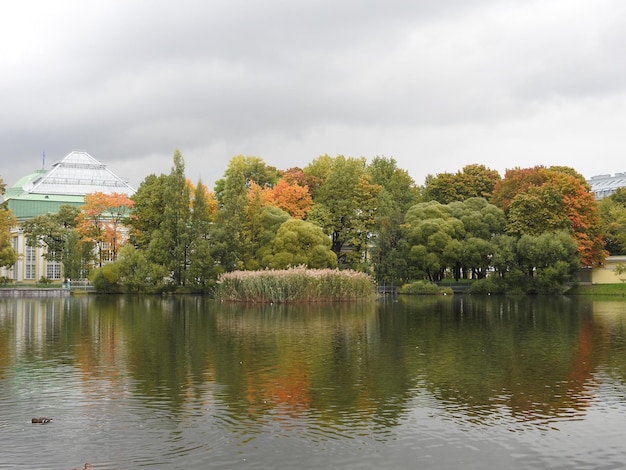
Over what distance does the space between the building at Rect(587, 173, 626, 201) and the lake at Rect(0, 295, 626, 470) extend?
130m

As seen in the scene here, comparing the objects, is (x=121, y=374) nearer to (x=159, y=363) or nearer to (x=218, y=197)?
(x=159, y=363)

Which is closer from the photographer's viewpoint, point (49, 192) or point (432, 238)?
point (432, 238)

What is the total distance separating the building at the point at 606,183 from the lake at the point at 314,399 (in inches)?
5114

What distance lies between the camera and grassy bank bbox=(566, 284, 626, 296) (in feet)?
223

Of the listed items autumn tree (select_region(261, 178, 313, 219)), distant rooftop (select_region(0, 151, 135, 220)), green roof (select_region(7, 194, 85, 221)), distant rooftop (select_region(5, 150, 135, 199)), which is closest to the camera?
autumn tree (select_region(261, 178, 313, 219))

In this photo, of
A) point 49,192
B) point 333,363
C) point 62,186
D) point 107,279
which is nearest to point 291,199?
point 107,279

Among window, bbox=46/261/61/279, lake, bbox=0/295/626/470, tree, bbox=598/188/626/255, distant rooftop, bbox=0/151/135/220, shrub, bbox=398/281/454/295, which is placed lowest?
lake, bbox=0/295/626/470

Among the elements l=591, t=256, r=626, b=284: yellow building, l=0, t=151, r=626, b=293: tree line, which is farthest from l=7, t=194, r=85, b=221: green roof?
l=591, t=256, r=626, b=284: yellow building

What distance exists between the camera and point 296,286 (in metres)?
50.6

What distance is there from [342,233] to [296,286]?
25318 millimetres

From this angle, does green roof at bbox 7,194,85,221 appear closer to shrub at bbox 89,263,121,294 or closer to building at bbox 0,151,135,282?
building at bbox 0,151,135,282

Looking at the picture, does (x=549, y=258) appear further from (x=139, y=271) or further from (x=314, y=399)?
(x=314, y=399)

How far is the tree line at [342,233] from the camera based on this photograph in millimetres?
65812

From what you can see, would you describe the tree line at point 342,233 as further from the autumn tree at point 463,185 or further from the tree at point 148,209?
the autumn tree at point 463,185
